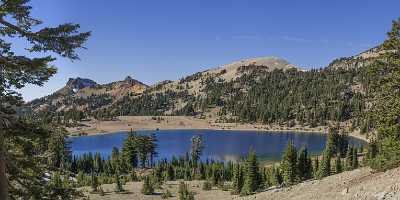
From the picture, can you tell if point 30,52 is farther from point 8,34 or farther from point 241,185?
point 241,185

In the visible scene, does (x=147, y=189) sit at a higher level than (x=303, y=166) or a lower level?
lower

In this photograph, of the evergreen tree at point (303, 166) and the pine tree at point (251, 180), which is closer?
the pine tree at point (251, 180)

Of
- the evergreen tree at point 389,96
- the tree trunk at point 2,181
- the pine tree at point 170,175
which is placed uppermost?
the evergreen tree at point 389,96

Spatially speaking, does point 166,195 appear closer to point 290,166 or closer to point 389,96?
point 290,166

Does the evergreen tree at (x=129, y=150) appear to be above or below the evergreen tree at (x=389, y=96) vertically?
below

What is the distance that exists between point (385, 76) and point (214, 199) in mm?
50843

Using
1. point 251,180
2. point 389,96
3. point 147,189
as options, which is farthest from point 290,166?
point 389,96

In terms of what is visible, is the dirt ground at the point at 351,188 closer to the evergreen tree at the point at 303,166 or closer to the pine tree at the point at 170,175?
the evergreen tree at the point at 303,166

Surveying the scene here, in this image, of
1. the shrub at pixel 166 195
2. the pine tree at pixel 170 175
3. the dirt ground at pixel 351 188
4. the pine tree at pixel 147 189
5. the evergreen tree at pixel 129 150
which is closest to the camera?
the dirt ground at pixel 351 188

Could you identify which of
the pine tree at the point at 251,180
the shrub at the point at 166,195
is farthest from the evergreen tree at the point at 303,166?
the shrub at the point at 166,195

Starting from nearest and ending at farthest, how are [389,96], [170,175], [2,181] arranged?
[2,181]
[389,96]
[170,175]

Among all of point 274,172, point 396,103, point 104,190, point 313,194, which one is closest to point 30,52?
point 396,103

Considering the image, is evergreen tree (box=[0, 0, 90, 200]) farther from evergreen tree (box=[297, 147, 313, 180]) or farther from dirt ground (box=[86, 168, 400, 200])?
evergreen tree (box=[297, 147, 313, 180])

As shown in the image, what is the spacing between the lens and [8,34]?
17.8 m
